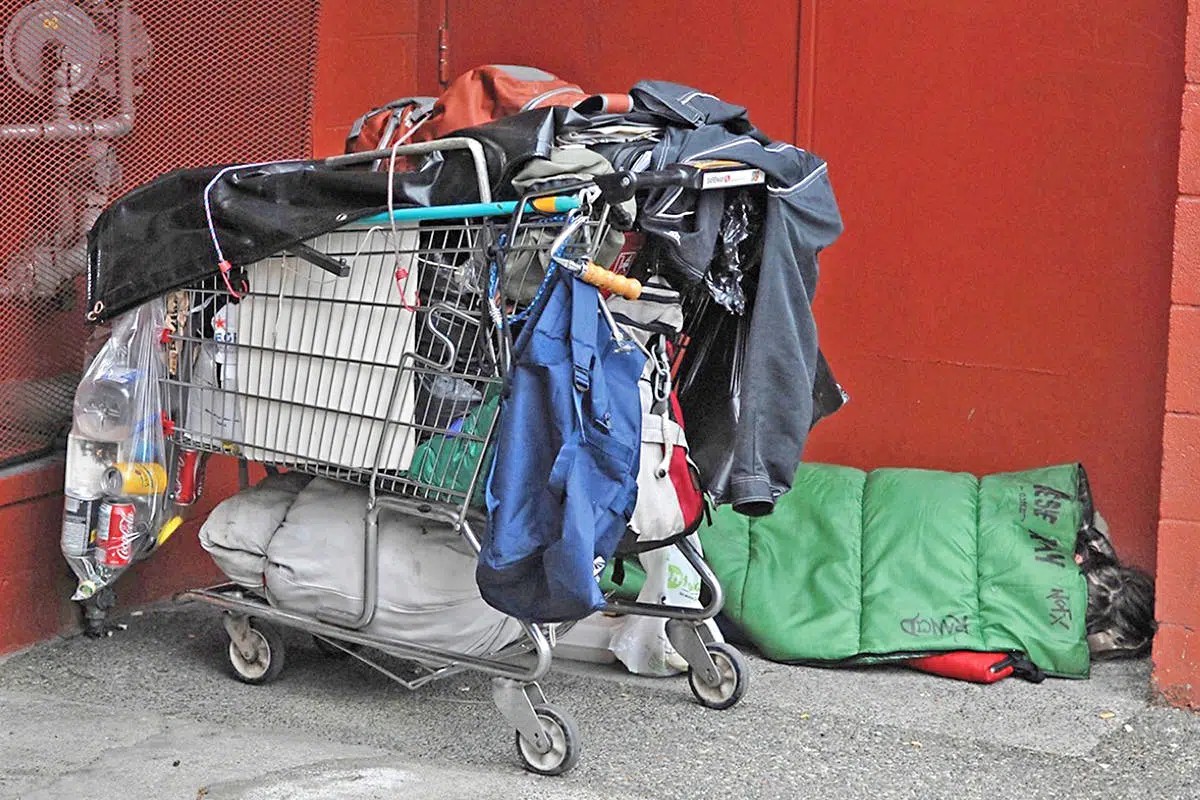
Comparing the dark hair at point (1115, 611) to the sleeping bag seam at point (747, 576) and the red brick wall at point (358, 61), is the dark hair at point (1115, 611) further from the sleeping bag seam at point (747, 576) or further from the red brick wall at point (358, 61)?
the red brick wall at point (358, 61)

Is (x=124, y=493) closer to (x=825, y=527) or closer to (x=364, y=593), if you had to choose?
(x=364, y=593)

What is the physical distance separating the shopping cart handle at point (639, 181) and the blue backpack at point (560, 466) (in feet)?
0.70

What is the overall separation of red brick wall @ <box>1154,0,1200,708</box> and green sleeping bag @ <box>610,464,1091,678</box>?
0.34 metres

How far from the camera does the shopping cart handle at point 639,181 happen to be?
359 centimetres

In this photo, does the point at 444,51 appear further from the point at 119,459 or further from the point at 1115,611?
the point at 1115,611

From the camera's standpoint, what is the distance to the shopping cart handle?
3590 millimetres

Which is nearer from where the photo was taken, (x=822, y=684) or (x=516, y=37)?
(x=822, y=684)

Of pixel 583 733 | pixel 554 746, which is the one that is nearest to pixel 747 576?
pixel 583 733

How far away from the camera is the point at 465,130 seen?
13.1ft

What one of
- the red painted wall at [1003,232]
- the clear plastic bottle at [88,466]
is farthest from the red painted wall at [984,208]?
the clear plastic bottle at [88,466]

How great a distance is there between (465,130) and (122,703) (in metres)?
1.87

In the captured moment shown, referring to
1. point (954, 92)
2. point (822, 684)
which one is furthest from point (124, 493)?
point (954, 92)

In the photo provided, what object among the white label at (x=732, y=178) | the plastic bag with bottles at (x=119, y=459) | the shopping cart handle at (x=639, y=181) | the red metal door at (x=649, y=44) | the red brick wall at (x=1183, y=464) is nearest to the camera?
the shopping cart handle at (x=639, y=181)

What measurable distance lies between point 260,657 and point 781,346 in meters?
1.78
